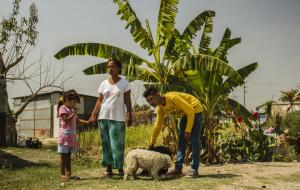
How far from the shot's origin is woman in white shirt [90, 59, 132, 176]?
6285 mm

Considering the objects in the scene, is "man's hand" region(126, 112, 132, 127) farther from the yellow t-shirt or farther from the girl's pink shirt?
the girl's pink shirt

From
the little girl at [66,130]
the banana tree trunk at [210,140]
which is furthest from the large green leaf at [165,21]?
the little girl at [66,130]

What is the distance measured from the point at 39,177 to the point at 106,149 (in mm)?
1335

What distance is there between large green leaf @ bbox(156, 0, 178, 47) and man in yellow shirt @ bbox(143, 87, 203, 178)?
10.6ft

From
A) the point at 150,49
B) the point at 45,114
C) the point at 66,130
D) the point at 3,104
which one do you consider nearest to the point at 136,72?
the point at 150,49

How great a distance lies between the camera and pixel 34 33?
18094mm

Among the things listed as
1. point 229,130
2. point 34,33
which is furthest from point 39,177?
point 34,33

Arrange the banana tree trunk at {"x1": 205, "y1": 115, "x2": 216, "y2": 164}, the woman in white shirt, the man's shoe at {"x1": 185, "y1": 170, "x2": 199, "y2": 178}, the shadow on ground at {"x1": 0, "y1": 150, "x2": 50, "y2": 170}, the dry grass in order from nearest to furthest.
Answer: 1. the dry grass
2. the man's shoe at {"x1": 185, "y1": 170, "x2": 199, "y2": 178}
3. the woman in white shirt
4. the shadow on ground at {"x1": 0, "y1": 150, "x2": 50, "y2": 170}
5. the banana tree trunk at {"x1": 205, "y1": 115, "x2": 216, "y2": 164}

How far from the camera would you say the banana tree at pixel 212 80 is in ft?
27.3

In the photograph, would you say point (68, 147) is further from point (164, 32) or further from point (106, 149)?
point (164, 32)

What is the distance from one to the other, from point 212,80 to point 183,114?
2.93m

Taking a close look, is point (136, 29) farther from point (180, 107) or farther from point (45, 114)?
point (45, 114)

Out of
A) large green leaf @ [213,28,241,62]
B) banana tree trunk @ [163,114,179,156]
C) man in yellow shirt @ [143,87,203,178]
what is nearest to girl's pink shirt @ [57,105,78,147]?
man in yellow shirt @ [143,87,203,178]

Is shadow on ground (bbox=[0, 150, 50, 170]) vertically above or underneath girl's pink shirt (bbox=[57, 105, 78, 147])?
underneath
